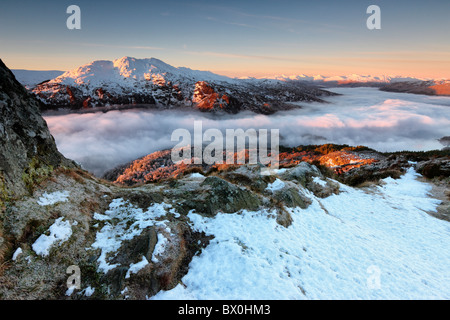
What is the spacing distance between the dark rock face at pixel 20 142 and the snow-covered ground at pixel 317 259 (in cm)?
896

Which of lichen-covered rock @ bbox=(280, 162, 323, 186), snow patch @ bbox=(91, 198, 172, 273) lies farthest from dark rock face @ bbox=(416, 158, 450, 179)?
snow patch @ bbox=(91, 198, 172, 273)

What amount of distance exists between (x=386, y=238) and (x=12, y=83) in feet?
92.7

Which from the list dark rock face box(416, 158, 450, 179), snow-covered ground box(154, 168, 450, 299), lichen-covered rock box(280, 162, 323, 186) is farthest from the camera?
dark rock face box(416, 158, 450, 179)

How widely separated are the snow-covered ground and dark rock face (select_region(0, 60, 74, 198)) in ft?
29.4

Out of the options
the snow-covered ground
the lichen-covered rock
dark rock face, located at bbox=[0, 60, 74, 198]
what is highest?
dark rock face, located at bbox=[0, 60, 74, 198]

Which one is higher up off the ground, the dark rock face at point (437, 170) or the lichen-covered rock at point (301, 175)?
the lichen-covered rock at point (301, 175)

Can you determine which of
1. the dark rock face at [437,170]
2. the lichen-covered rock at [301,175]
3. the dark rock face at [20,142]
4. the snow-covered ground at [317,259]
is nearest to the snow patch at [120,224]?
the snow-covered ground at [317,259]

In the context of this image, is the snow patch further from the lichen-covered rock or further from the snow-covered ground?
the lichen-covered rock

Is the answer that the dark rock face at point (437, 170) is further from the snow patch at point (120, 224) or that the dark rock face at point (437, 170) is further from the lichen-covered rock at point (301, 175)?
the snow patch at point (120, 224)

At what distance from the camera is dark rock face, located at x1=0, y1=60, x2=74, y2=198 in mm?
10062

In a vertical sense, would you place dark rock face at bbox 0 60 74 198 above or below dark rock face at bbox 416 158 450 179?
above

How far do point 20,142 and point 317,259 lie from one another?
18.1 metres

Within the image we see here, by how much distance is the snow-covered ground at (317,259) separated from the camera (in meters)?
9.41
